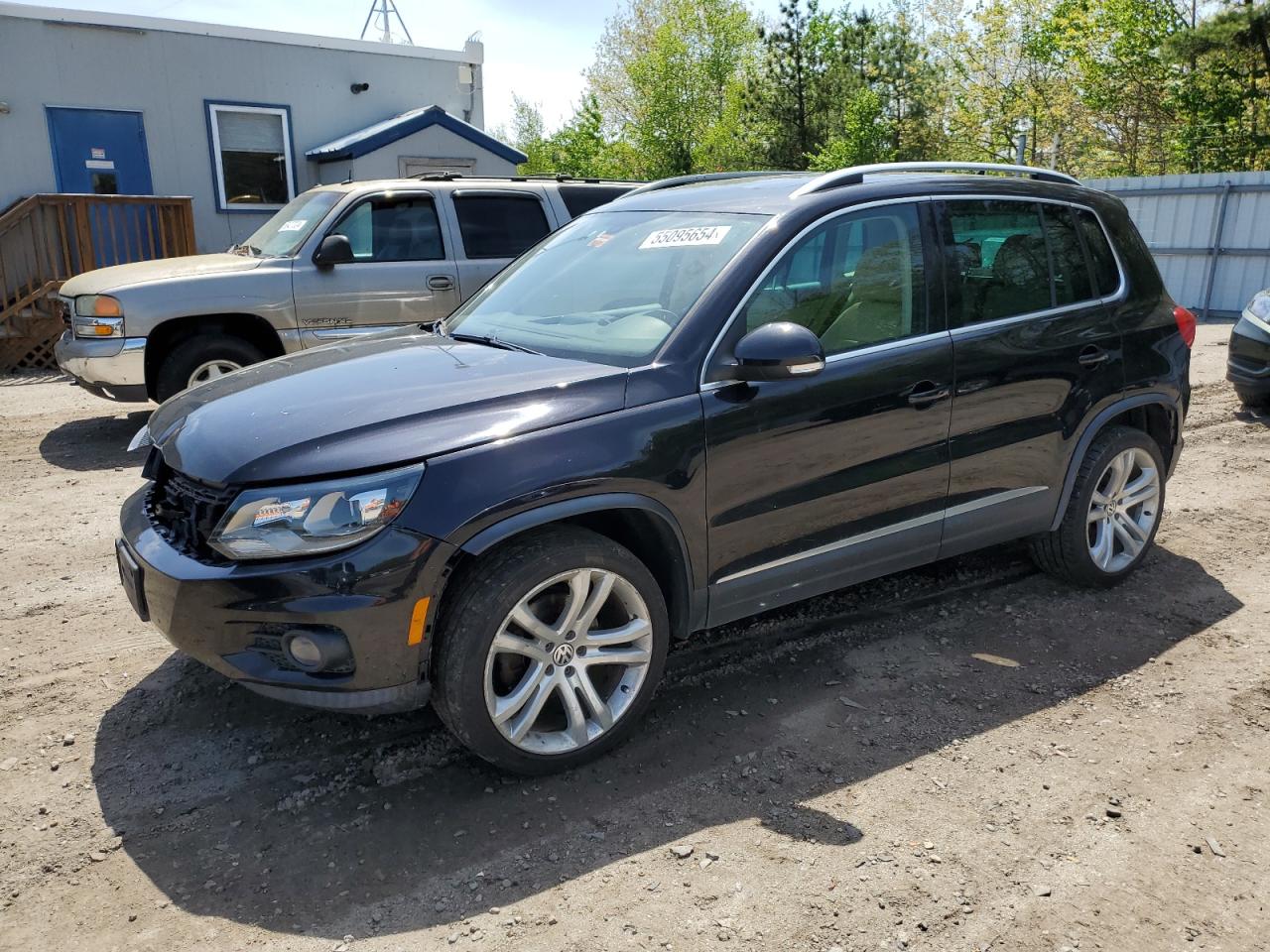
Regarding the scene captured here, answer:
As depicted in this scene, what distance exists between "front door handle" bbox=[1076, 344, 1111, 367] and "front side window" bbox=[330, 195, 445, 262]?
5.58 meters

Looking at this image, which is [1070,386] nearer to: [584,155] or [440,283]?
[440,283]

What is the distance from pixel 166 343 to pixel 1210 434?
26.9 ft

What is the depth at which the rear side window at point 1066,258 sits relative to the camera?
4.34 m

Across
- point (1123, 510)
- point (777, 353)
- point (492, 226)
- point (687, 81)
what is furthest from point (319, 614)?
point (687, 81)

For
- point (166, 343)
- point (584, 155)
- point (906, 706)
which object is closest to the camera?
point (906, 706)

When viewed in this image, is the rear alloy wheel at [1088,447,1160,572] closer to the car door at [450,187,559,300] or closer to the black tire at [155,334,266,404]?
the car door at [450,187,559,300]

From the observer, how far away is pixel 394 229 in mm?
8234

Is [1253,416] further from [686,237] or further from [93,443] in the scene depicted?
[93,443]

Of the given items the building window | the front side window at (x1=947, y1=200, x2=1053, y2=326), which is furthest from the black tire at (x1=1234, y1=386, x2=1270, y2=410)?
the building window

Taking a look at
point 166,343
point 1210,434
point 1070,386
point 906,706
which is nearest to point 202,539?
point 906,706

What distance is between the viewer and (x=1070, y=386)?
427 centimetres

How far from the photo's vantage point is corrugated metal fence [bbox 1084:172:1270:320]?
15.9 m

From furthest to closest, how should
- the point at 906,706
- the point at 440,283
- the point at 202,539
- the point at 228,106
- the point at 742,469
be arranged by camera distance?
the point at 228,106 < the point at 440,283 < the point at 906,706 < the point at 742,469 < the point at 202,539

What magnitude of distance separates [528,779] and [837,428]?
162 centimetres
